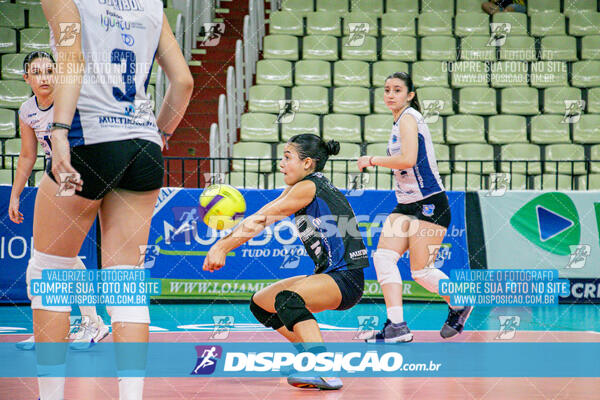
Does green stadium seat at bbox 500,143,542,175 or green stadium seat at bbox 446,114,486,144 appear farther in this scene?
green stadium seat at bbox 446,114,486,144

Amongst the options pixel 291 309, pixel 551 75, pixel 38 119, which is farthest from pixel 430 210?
pixel 551 75

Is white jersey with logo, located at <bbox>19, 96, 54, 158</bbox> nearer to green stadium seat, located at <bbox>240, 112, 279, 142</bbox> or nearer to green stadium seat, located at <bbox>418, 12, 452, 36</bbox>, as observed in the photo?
green stadium seat, located at <bbox>240, 112, 279, 142</bbox>

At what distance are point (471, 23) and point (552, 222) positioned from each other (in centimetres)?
476

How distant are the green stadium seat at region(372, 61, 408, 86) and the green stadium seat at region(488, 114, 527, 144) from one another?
1460mm

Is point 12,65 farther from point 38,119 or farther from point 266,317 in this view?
point 266,317

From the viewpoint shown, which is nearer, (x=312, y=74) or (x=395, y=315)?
(x=395, y=315)

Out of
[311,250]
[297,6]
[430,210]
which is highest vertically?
[297,6]

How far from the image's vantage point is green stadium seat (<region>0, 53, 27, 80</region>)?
1088 centimetres

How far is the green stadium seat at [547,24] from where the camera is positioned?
12234 millimetres

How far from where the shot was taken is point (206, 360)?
4371mm

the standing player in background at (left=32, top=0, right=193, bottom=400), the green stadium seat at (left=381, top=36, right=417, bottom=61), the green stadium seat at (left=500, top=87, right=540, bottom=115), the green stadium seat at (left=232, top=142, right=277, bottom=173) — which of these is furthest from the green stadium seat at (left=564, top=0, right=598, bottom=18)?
the standing player in background at (left=32, top=0, right=193, bottom=400)

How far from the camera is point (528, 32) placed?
12188 mm

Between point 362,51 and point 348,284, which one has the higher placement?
point 362,51

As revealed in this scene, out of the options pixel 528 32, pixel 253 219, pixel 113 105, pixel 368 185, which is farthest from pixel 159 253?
pixel 528 32
